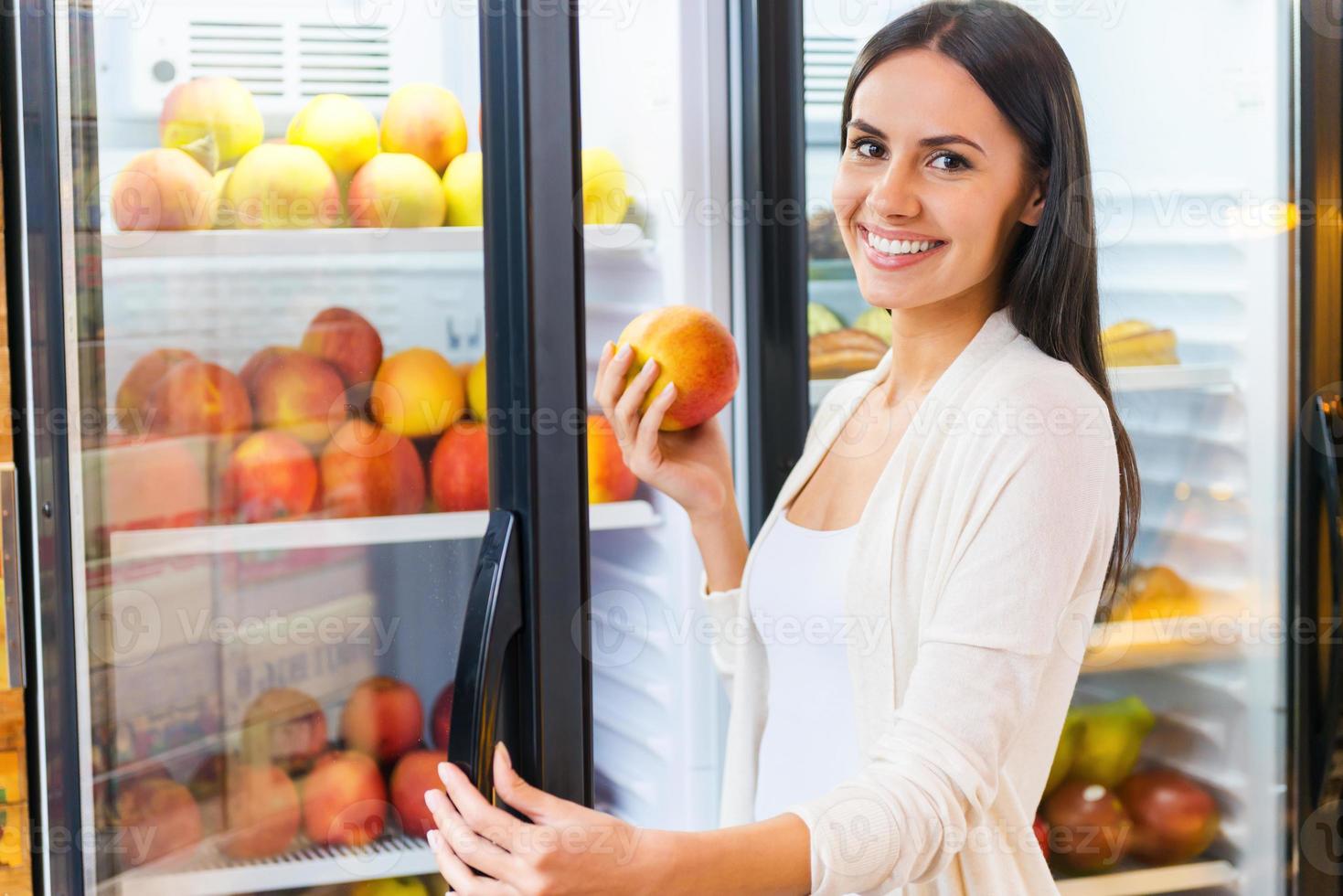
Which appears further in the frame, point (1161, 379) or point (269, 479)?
point (1161, 379)

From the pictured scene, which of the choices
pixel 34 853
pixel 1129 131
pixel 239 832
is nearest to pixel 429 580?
pixel 239 832

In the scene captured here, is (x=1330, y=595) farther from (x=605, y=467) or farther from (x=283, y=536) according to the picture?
(x=283, y=536)

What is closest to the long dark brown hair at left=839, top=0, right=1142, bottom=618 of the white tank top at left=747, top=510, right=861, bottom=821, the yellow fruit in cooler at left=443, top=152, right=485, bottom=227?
the white tank top at left=747, top=510, right=861, bottom=821

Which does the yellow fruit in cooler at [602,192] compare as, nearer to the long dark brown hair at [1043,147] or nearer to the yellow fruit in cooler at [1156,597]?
the long dark brown hair at [1043,147]

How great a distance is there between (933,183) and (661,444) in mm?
385

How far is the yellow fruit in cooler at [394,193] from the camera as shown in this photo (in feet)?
3.70

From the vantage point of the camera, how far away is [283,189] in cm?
112

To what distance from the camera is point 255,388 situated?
1.15 meters

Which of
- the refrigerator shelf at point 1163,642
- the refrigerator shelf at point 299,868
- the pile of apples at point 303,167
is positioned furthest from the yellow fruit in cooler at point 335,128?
the refrigerator shelf at point 1163,642

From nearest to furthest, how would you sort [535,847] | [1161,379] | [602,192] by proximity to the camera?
[535,847] → [602,192] → [1161,379]

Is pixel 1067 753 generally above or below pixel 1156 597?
below

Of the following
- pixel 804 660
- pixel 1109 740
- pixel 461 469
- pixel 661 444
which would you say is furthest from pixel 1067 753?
pixel 461 469

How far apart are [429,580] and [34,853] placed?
2.09 feet

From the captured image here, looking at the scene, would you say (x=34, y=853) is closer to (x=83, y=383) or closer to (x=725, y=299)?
(x=83, y=383)
